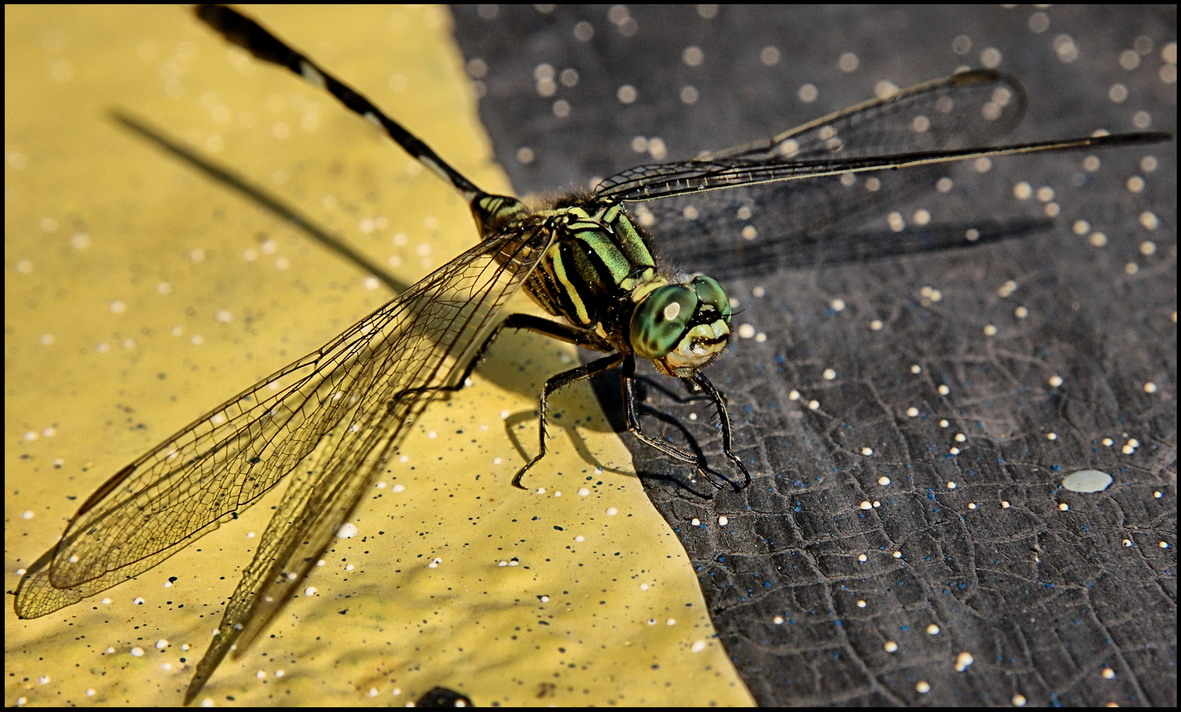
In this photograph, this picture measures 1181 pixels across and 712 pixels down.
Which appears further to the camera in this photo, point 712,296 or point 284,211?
point 284,211

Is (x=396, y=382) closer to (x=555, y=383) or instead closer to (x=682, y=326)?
(x=555, y=383)

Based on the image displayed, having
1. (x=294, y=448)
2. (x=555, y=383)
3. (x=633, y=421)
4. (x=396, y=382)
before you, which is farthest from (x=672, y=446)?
(x=294, y=448)

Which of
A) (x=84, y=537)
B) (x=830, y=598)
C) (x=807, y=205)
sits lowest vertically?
(x=830, y=598)

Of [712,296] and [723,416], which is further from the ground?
[712,296]

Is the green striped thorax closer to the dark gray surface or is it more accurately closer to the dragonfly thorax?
the dragonfly thorax

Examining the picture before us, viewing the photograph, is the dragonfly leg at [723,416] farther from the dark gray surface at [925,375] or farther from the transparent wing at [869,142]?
the transparent wing at [869,142]

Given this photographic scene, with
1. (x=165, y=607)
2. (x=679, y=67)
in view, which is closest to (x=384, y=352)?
(x=165, y=607)

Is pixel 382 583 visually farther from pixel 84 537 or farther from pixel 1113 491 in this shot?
pixel 1113 491
